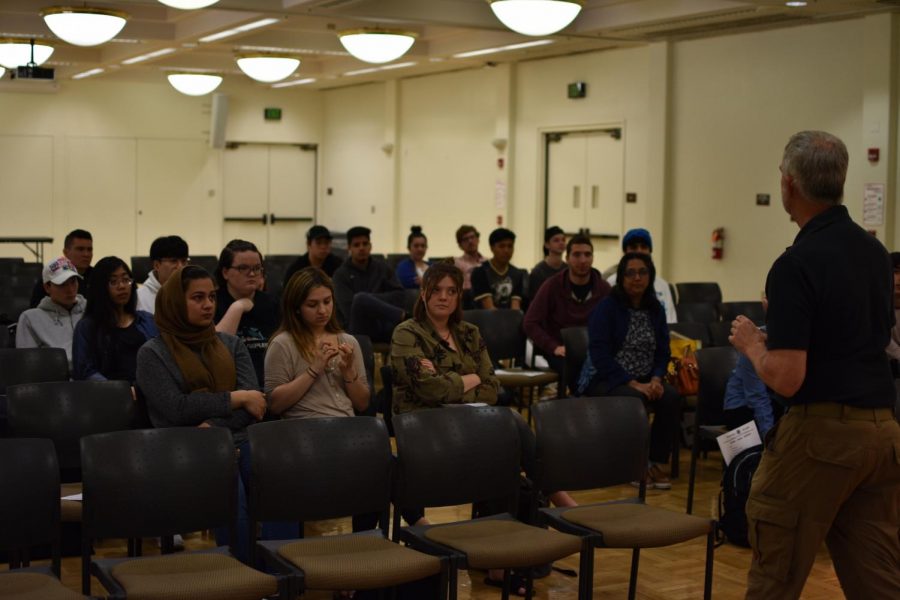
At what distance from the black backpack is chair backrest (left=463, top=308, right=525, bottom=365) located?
2463mm

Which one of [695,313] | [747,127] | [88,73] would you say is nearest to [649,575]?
[695,313]

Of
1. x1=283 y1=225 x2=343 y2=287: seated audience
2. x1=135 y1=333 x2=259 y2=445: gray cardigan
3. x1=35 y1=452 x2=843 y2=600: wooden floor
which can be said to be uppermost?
x1=283 y1=225 x2=343 y2=287: seated audience

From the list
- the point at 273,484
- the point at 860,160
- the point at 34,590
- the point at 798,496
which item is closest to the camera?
the point at 798,496

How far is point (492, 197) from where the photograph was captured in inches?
599

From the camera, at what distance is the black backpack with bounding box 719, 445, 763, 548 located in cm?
568

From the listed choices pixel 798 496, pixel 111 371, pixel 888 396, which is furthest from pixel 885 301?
pixel 111 371

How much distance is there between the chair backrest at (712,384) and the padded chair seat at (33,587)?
12.2ft

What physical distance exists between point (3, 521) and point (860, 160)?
8458mm

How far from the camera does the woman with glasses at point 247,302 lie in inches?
221

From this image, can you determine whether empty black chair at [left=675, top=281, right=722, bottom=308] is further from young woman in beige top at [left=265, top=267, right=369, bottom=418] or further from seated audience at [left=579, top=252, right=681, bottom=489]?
young woman in beige top at [left=265, top=267, right=369, bottom=418]

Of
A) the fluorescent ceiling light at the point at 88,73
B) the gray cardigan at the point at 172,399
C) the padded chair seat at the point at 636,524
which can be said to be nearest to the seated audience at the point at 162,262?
the gray cardigan at the point at 172,399

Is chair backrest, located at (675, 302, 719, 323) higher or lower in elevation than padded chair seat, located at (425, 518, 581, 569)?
higher

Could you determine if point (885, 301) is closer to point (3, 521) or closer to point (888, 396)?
point (888, 396)

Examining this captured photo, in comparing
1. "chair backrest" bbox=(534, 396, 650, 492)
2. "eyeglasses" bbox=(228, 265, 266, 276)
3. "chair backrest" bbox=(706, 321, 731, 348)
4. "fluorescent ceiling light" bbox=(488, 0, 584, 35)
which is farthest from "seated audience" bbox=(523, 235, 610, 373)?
"chair backrest" bbox=(534, 396, 650, 492)
